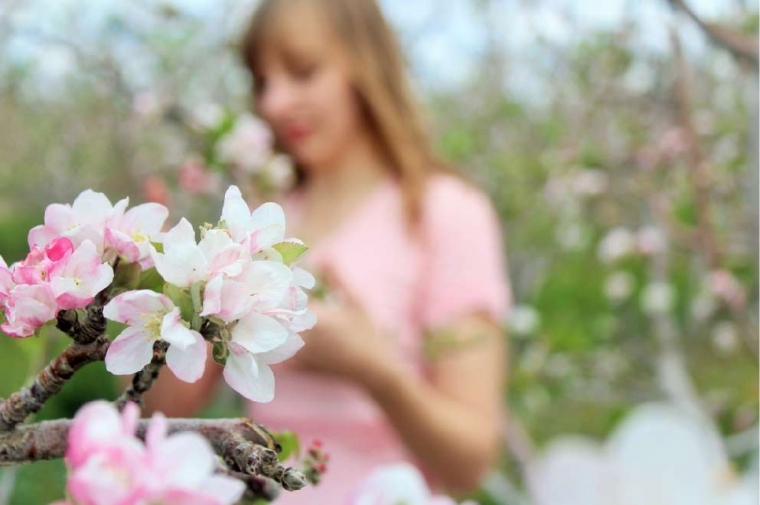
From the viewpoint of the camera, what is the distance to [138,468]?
195mm

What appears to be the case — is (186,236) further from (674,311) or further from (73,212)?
(674,311)

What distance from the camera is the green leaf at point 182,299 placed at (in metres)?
0.26

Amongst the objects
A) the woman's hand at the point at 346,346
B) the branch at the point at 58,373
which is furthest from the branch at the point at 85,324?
the woman's hand at the point at 346,346

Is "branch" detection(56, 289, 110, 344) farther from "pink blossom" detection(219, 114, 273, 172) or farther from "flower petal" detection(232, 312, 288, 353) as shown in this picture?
"pink blossom" detection(219, 114, 273, 172)

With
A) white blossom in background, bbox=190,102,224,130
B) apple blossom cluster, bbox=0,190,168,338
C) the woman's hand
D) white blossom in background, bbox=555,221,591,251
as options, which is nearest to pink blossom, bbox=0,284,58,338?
Result: apple blossom cluster, bbox=0,190,168,338

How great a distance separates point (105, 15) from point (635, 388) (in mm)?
2960

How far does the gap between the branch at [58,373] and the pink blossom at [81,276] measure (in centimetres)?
1

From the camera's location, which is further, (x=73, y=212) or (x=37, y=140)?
(x=37, y=140)

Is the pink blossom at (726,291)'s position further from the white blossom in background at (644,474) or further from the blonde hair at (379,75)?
the white blossom in background at (644,474)

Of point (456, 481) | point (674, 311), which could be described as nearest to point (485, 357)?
point (456, 481)

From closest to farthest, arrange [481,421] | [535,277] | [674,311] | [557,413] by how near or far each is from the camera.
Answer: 1. [481,421]
2. [535,277]
3. [557,413]
4. [674,311]

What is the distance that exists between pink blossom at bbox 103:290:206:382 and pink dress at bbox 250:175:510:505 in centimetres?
120

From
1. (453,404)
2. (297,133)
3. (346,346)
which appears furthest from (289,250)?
(297,133)

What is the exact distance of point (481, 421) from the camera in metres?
1.48
